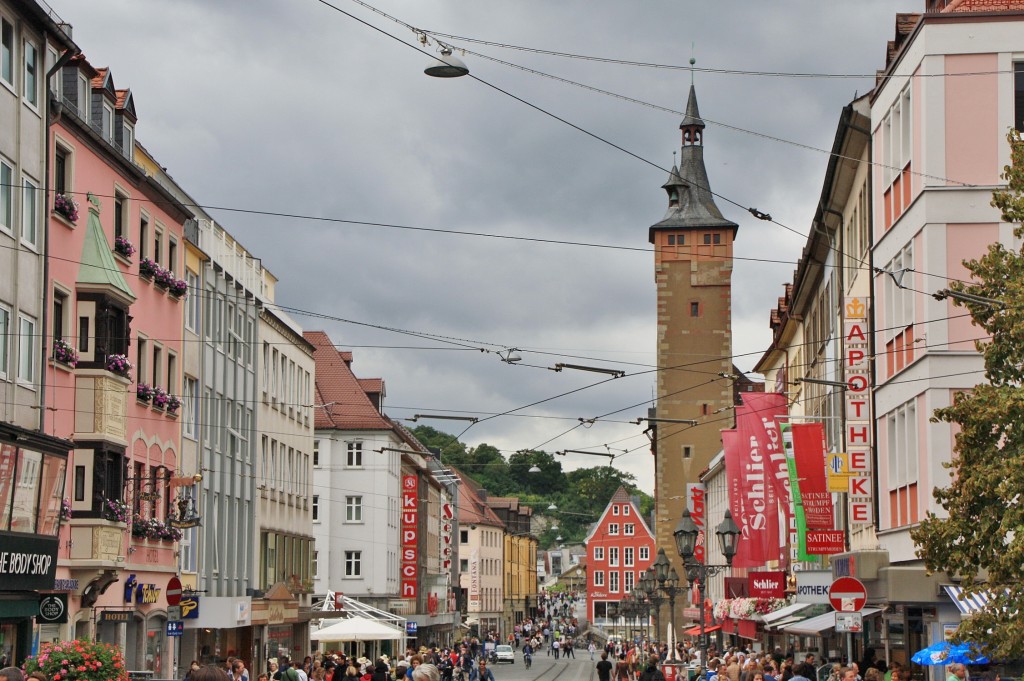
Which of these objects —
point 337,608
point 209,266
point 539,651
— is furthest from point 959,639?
point 539,651

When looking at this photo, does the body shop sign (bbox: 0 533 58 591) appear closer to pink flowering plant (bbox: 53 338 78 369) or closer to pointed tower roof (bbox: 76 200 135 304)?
pink flowering plant (bbox: 53 338 78 369)

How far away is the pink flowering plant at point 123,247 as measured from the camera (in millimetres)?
35438

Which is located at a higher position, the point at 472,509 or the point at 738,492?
the point at 472,509

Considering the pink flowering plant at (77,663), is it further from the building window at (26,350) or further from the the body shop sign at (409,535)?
the the body shop sign at (409,535)

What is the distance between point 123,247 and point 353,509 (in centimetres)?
4521

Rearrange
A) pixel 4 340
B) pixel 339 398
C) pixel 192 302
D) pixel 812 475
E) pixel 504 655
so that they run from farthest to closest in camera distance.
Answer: pixel 504 655 → pixel 339 398 → pixel 192 302 → pixel 812 475 → pixel 4 340

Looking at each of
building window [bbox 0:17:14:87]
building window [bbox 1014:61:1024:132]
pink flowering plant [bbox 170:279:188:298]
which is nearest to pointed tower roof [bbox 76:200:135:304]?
building window [bbox 0:17:14:87]

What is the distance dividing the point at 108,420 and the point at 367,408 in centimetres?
4888

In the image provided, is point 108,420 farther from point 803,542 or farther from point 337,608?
point 337,608

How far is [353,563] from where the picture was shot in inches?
3125

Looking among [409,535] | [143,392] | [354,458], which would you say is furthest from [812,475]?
[409,535]

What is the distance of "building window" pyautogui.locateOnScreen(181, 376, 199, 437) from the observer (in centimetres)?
4297

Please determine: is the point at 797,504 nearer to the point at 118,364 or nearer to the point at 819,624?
the point at 819,624

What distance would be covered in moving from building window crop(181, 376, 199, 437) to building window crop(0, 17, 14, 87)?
14923 millimetres
